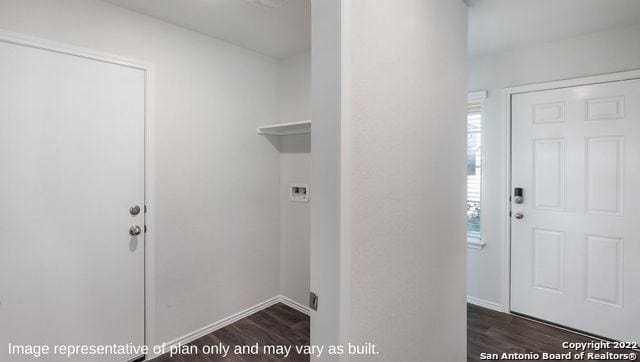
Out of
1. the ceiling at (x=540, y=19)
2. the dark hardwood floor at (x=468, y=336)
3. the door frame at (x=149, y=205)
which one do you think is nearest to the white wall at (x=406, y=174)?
the ceiling at (x=540, y=19)

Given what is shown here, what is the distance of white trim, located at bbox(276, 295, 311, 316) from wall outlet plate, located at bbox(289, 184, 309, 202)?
1.00 metres

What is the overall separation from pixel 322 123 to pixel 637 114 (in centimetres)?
260

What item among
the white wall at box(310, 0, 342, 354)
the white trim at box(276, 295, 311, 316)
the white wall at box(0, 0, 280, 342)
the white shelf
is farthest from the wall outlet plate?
the white wall at box(310, 0, 342, 354)

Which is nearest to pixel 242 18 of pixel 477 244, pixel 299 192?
pixel 299 192

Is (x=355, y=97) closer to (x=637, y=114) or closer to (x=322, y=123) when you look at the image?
(x=322, y=123)

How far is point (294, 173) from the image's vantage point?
298cm

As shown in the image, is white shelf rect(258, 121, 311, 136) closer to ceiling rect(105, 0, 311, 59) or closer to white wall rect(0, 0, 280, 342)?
white wall rect(0, 0, 280, 342)

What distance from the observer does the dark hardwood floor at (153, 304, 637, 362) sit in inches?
86.5

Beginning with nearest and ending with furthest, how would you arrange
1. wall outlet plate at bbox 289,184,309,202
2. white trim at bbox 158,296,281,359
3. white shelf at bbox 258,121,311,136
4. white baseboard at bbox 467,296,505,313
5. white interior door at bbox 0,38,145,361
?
white interior door at bbox 0,38,145,361, white trim at bbox 158,296,281,359, white shelf at bbox 258,121,311,136, white baseboard at bbox 467,296,505,313, wall outlet plate at bbox 289,184,309,202

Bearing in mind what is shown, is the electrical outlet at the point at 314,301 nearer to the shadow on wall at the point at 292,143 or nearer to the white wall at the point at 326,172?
the white wall at the point at 326,172

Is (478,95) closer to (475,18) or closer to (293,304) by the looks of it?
(475,18)

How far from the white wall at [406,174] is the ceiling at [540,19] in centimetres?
37

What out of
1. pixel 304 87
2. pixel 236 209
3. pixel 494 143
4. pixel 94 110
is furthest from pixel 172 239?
pixel 494 143

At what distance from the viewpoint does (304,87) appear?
2.84 m
